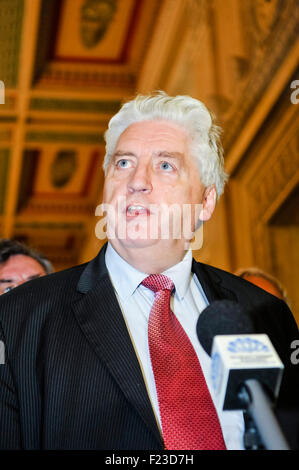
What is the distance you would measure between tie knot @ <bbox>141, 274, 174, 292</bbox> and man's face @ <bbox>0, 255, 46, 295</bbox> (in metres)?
1.67

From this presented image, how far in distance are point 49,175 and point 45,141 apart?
0.91 metres

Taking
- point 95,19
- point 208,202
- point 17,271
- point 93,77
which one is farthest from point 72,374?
point 93,77

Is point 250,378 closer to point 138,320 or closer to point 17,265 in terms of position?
point 138,320

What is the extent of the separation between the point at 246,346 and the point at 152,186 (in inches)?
31.7

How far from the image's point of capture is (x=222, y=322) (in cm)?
117

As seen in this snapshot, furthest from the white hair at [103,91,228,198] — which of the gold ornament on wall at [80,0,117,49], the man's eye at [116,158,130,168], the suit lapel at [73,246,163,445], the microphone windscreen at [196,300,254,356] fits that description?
the gold ornament on wall at [80,0,117,49]

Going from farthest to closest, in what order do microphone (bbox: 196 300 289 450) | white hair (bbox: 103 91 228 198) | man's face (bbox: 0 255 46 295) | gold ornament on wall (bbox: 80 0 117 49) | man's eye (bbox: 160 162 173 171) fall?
gold ornament on wall (bbox: 80 0 117 49) → man's face (bbox: 0 255 46 295) → white hair (bbox: 103 91 228 198) → man's eye (bbox: 160 162 173 171) → microphone (bbox: 196 300 289 450)

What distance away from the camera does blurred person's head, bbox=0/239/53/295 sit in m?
3.33

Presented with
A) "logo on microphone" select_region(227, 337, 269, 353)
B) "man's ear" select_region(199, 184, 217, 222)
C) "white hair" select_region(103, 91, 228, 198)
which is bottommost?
"logo on microphone" select_region(227, 337, 269, 353)

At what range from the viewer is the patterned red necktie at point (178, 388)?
55.1 inches

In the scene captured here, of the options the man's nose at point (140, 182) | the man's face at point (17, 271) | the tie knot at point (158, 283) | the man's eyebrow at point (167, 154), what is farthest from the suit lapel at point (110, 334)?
the man's face at point (17, 271)

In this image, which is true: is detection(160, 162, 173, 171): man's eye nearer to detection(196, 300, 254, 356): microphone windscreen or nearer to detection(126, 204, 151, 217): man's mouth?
detection(126, 204, 151, 217): man's mouth

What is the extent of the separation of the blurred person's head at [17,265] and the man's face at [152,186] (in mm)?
1556

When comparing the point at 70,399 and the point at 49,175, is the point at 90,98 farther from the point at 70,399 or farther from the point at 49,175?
the point at 70,399
